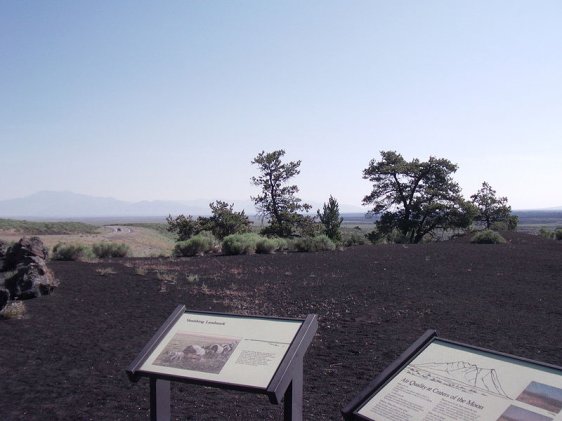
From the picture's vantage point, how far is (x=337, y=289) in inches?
439

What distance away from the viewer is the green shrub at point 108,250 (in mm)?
19672

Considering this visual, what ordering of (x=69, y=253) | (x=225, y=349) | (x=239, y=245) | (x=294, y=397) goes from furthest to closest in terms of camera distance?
1. (x=239, y=245)
2. (x=69, y=253)
3. (x=225, y=349)
4. (x=294, y=397)

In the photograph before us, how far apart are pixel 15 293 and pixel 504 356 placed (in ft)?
31.8

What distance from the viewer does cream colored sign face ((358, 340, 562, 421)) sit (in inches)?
110

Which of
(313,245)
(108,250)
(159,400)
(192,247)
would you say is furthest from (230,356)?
(313,245)

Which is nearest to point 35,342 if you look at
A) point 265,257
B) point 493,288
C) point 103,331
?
point 103,331

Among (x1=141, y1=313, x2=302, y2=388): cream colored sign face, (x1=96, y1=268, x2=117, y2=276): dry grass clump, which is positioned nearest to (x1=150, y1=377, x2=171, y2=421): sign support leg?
(x1=141, y1=313, x2=302, y2=388): cream colored sign face

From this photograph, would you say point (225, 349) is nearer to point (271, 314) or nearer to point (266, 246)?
Answer: point (271, 314)

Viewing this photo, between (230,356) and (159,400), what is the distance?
781 mm

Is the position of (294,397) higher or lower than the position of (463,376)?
lower

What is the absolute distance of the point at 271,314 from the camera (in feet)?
28.2

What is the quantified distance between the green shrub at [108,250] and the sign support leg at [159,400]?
16.5 metres

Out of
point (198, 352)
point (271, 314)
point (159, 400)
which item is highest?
point (198, 352)

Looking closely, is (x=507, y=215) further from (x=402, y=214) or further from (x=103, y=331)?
(x=103, y=331)
